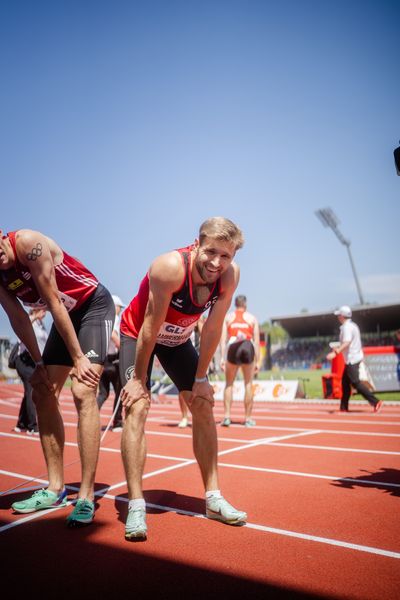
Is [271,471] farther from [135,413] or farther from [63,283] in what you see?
[63,283]

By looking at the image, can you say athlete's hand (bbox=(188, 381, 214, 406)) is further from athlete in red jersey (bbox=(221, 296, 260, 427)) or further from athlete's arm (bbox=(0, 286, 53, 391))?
athlete in red jersey (bbox=(221, 296, 260, 427))

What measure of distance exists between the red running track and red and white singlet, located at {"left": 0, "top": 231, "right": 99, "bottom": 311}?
1.56 m

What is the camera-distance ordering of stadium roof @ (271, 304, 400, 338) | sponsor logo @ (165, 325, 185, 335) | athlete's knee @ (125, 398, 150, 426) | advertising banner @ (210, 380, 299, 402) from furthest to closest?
1. stadium roof @ (271, 304, 400, 338)
2. advertising banner @ (210, 380, 299, 402)
3. sponsor logo @ (165, 325, 185, 335)
4. athlete's knee @ (125, 398, 150, 426)

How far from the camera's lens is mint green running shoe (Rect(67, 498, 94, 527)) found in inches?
112

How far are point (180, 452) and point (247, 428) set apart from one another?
90.8 inches

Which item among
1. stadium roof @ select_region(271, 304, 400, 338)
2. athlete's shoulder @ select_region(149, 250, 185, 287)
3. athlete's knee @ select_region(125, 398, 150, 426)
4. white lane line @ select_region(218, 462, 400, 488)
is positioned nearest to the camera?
athlete's shoulder @ select_region(149, 250, 185, 287)

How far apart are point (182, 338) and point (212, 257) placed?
0.76 meters

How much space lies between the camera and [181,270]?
2.77 m

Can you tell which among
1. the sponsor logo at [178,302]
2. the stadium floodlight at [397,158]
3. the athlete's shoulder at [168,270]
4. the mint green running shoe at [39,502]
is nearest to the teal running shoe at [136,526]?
the mint green running shoe at [39,502]

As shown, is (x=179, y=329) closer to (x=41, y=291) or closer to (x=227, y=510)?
(x=41, y=291)

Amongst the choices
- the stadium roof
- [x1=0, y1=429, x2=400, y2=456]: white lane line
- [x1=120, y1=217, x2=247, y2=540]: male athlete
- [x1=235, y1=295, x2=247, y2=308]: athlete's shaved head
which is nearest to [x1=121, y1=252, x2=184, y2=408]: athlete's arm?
[x1=120, y1=217, x2=247, y2=540]: male athlete

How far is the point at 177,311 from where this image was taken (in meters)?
2.96

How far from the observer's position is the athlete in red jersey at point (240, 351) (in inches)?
304

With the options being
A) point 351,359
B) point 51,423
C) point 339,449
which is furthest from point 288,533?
point 351,359
